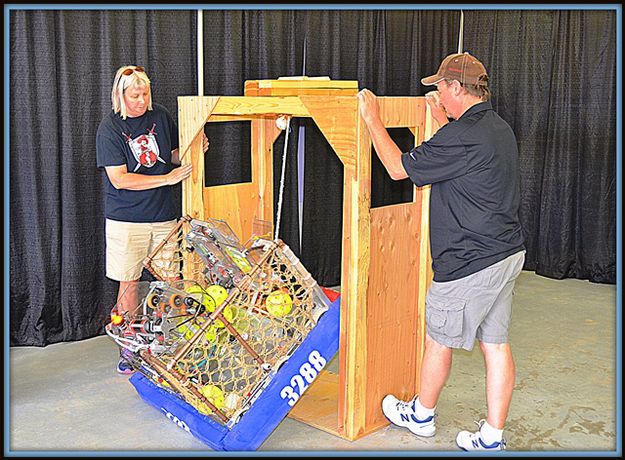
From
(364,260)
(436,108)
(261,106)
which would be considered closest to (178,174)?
(261,106)

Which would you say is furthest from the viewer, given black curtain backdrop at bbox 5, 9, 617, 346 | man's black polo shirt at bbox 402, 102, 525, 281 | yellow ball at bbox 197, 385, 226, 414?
black curtain backdrop at bbox 5, 9, 617, 346

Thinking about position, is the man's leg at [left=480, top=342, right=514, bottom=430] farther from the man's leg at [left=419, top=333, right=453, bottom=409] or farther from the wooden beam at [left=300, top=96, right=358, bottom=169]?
the wooden beam at [left=300, top=96, right=358, bottom=169]

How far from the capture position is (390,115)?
8.60 feet

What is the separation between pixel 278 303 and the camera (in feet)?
8.72

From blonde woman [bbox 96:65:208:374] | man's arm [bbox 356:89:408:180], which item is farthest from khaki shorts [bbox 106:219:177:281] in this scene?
man's arm [bbox 356:89:408:180]

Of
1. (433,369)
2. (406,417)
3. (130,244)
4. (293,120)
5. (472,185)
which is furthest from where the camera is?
(293,120)

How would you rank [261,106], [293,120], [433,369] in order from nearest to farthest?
1. [433,369]
2. [261,106]
3. [293,120]

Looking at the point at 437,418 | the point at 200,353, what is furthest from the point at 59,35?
the point at 437,418

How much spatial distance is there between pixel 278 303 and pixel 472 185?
786 millimetres

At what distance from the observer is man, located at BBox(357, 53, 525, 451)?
2.43 meters

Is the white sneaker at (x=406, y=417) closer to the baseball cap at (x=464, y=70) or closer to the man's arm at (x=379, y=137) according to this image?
the man's arm at (x=379, y=137)

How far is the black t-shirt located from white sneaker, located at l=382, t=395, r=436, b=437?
130cm

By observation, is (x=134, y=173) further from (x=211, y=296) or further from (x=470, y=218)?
(x=470, y=218)

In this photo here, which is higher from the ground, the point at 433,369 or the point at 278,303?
the point at 278,303
